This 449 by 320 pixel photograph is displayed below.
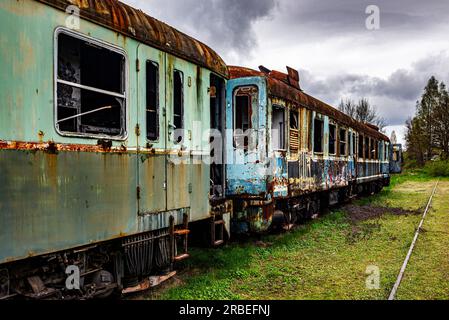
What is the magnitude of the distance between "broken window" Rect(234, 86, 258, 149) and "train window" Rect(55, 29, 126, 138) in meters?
3.52

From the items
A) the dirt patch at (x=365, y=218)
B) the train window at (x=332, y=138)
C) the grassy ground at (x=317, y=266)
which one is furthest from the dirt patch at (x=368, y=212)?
the train window at (x=332, y=138)

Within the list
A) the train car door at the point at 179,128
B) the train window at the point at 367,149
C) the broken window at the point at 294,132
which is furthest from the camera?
the train window at the point at 367,149

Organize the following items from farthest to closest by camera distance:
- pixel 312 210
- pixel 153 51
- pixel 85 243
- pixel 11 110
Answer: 1. pixel 312 210
2. pixel 153 51
3. pixel 85 243
4. pixel 11 110

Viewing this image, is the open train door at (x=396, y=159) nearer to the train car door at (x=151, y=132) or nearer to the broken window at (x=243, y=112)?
the broken window at (x=243, y=112)

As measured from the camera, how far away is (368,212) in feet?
44.6

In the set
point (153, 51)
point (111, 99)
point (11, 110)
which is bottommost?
point (11, 110)

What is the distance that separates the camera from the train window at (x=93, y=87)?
4.54 meters

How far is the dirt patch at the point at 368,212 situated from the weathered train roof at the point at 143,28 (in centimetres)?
738

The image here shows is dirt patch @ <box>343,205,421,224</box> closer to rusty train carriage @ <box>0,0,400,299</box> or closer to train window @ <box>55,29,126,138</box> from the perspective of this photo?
rusty train carriage @ <box>0,0,400,299</box>

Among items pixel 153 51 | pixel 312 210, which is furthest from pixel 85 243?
pixel 312 210

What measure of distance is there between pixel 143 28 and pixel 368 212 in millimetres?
11006

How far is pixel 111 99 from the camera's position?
4.68 m
